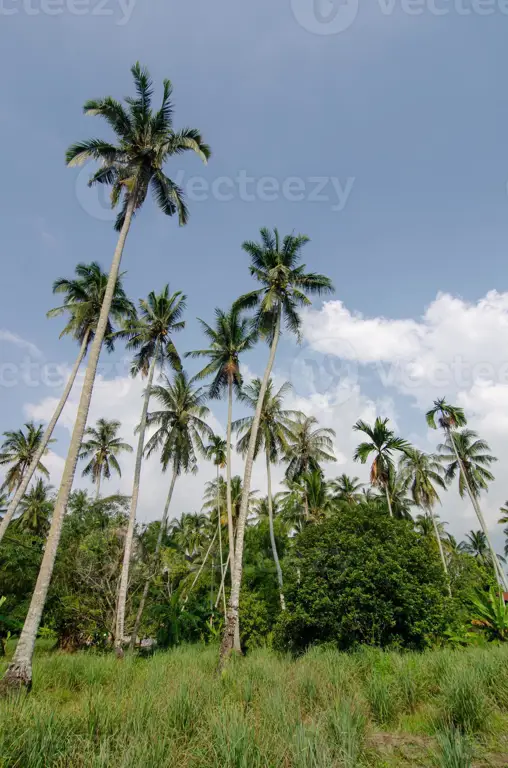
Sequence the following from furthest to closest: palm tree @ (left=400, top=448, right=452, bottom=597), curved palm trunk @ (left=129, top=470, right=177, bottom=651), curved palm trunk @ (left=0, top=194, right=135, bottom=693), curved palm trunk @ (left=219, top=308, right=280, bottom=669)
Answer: palm tree @ (left=400, top=448, right=452, bottom=597), curved palm trunk @ (left=129, top=470, right=177, bottom=651), curved palm trunk @ (left=219, top=308, right=280, bottom=669), curved palm trunk @ (left=0, top=194, right=135, bottom=693)

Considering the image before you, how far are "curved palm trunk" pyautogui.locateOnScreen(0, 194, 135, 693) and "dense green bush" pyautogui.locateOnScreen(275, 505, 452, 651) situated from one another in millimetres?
10426

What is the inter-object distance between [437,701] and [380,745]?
205cm

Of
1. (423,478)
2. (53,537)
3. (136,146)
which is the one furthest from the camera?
(423,478)

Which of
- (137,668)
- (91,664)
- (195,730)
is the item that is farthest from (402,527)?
(195,730)

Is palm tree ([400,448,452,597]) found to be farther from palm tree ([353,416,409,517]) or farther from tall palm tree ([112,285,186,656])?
tall palm tree ([112,285,186,656])

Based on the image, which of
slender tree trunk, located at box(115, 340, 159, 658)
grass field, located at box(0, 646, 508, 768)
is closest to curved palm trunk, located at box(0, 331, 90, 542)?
slender tree trunk, located at box(115, 340, 159, 658)

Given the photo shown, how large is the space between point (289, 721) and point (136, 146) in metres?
17.8

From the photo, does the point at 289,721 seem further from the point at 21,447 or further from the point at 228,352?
the point at 21,447

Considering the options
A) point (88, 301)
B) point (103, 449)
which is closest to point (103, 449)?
point (103, 449)

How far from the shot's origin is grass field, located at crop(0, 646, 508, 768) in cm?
441

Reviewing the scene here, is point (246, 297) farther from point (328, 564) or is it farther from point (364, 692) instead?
point (364, 692)

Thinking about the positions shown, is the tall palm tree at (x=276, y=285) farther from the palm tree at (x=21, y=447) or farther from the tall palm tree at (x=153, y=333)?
the palm tree at (x=21, y=447)

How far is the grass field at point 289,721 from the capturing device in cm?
441

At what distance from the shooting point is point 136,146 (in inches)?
588
